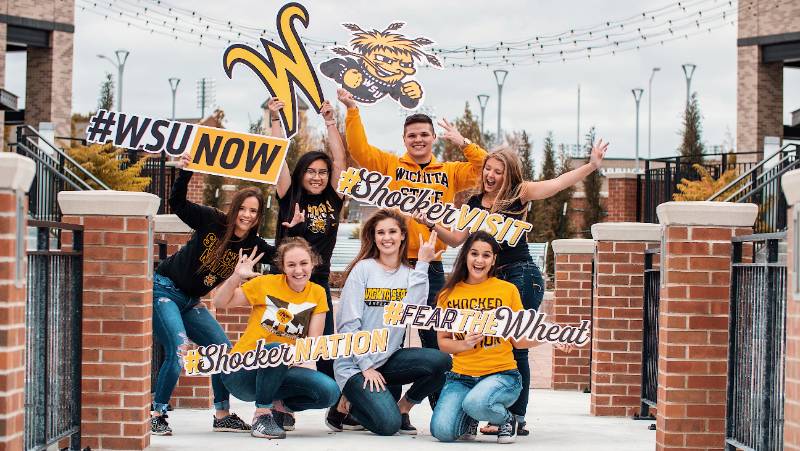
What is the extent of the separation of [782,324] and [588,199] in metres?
28.7

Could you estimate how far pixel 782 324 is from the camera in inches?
206

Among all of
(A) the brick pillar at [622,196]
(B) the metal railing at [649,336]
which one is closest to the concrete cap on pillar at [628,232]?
(B) the metal railing at [649,336]

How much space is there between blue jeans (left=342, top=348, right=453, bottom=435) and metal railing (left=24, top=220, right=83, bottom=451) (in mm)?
1690

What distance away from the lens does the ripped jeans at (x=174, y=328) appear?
23.1ft

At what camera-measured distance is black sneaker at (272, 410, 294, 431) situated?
717 cm

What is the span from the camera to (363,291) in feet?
23.4

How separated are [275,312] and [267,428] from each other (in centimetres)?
69

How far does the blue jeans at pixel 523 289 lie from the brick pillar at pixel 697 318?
1194mm

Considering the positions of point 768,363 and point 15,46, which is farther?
point 15,46

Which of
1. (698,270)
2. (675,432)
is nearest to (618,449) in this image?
(675,432)

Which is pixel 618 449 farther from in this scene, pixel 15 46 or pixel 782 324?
pixel 15 46

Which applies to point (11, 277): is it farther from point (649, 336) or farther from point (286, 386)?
point (649, 336)

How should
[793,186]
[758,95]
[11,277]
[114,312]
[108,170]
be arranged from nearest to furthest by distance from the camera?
[11,277]
[793,186]
[114,312]
[108,170]
[758,95]

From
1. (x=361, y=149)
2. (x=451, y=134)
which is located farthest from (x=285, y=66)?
(x=451, y=134)
